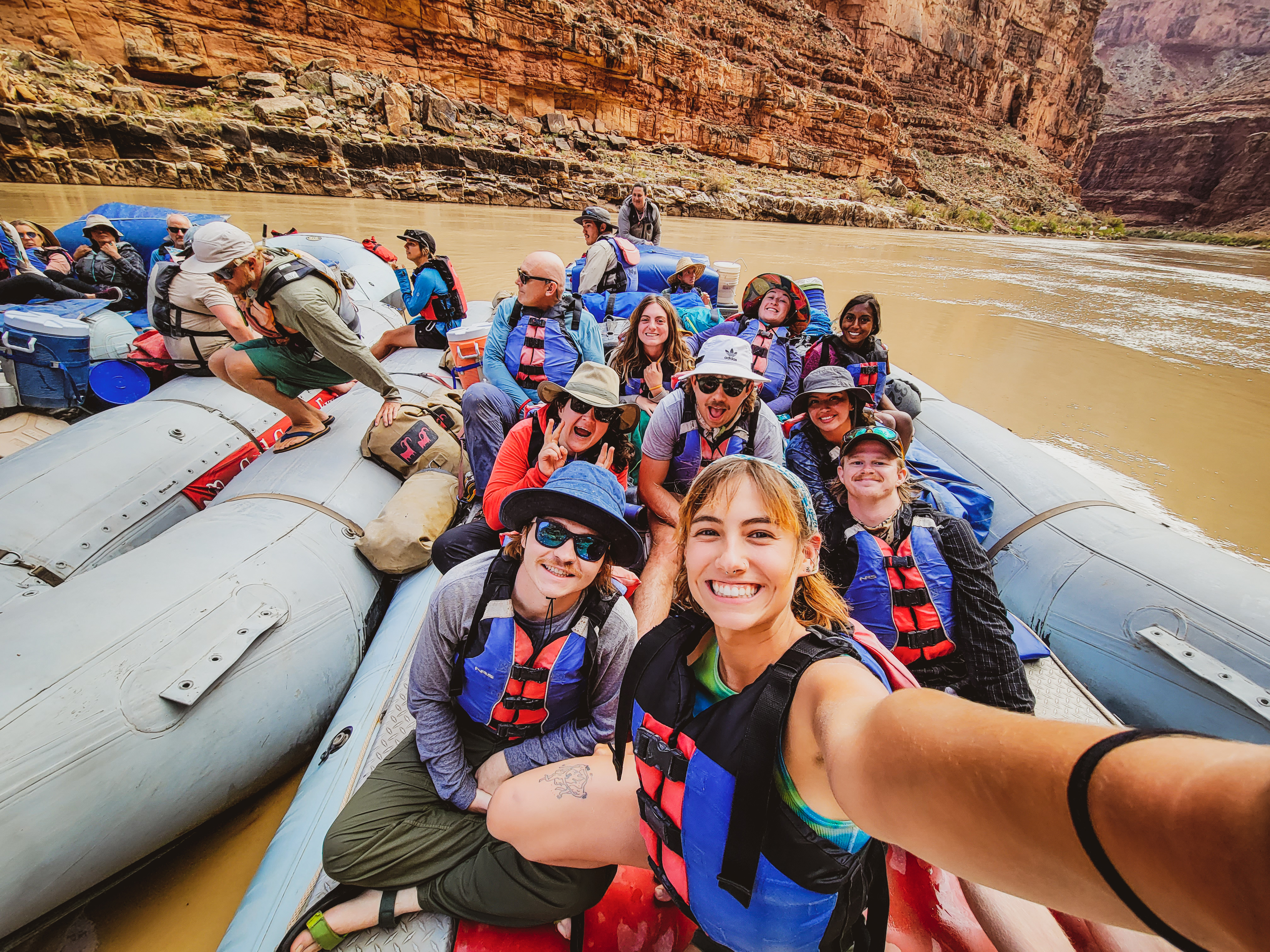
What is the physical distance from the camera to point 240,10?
23.0 meters

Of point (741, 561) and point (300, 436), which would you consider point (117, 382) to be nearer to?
point (300, 436)

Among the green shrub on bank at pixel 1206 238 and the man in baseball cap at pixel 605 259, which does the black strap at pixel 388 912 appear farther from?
the green shrub on bank at pixel 1206 238

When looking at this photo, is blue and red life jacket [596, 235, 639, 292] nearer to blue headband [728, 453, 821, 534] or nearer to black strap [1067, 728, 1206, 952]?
blue headband [728, 453, 821, 534]

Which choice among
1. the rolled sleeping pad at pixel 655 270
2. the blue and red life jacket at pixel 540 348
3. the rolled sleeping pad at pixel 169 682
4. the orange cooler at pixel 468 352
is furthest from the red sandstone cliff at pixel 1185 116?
the rolled sleeping pad at pixel 169 682

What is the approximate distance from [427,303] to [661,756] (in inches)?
203

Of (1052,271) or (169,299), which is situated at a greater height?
(169,299)

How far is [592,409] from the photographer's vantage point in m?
2.64

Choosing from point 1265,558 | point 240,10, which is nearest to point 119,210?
point 1265,558

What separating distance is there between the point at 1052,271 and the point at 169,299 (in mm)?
22967

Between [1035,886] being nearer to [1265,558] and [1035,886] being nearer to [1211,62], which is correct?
[1265,558]

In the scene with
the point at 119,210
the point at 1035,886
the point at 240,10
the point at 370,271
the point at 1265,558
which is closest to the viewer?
the point at 1035,886

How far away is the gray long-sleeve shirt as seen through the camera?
1728 mm

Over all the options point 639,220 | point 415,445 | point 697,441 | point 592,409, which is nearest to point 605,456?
point 592,409

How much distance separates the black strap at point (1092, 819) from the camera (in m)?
0.43
